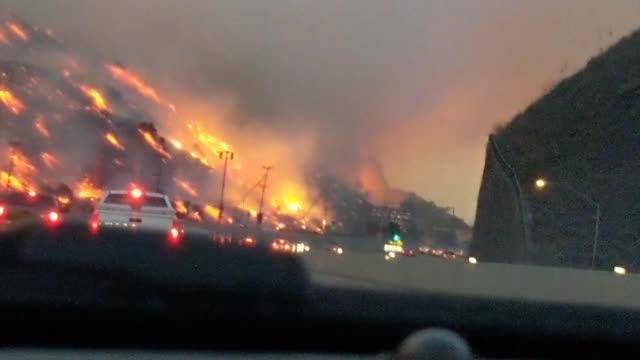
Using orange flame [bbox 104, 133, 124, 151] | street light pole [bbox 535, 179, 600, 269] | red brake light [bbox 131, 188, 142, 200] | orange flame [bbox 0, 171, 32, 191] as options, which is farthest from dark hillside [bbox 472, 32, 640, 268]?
red brake light [bbox 131, 188, 142, 200]

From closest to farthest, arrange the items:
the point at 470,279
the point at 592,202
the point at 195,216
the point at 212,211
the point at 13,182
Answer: the point at 470,279, the point at 212,211, the point at 195,216, the point at 13,182, the point at 592,202

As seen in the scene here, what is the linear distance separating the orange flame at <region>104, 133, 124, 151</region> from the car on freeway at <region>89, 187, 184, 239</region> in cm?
559

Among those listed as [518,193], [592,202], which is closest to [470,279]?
[592,202]

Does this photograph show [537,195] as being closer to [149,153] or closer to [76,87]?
[76,87]

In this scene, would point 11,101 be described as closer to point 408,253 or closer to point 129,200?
point 129,200

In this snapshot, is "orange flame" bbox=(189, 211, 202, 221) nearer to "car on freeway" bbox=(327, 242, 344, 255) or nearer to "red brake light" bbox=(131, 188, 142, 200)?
"red brake light" bbox=(131, 188, 142, 200)

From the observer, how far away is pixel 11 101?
32844 mm

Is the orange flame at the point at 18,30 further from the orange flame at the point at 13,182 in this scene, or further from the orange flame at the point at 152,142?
the orange flame at the point at 13,182

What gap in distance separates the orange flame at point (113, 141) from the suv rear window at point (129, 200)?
6031mm

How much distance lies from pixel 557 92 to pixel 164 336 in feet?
126

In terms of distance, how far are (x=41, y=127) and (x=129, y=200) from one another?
542 inches

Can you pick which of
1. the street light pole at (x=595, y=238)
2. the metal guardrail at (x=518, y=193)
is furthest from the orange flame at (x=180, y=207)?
the metal guardrail at (x=518, y=193)

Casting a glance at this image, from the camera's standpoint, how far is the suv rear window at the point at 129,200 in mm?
19234

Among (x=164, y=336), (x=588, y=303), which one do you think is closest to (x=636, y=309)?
(x=588, y=303)
